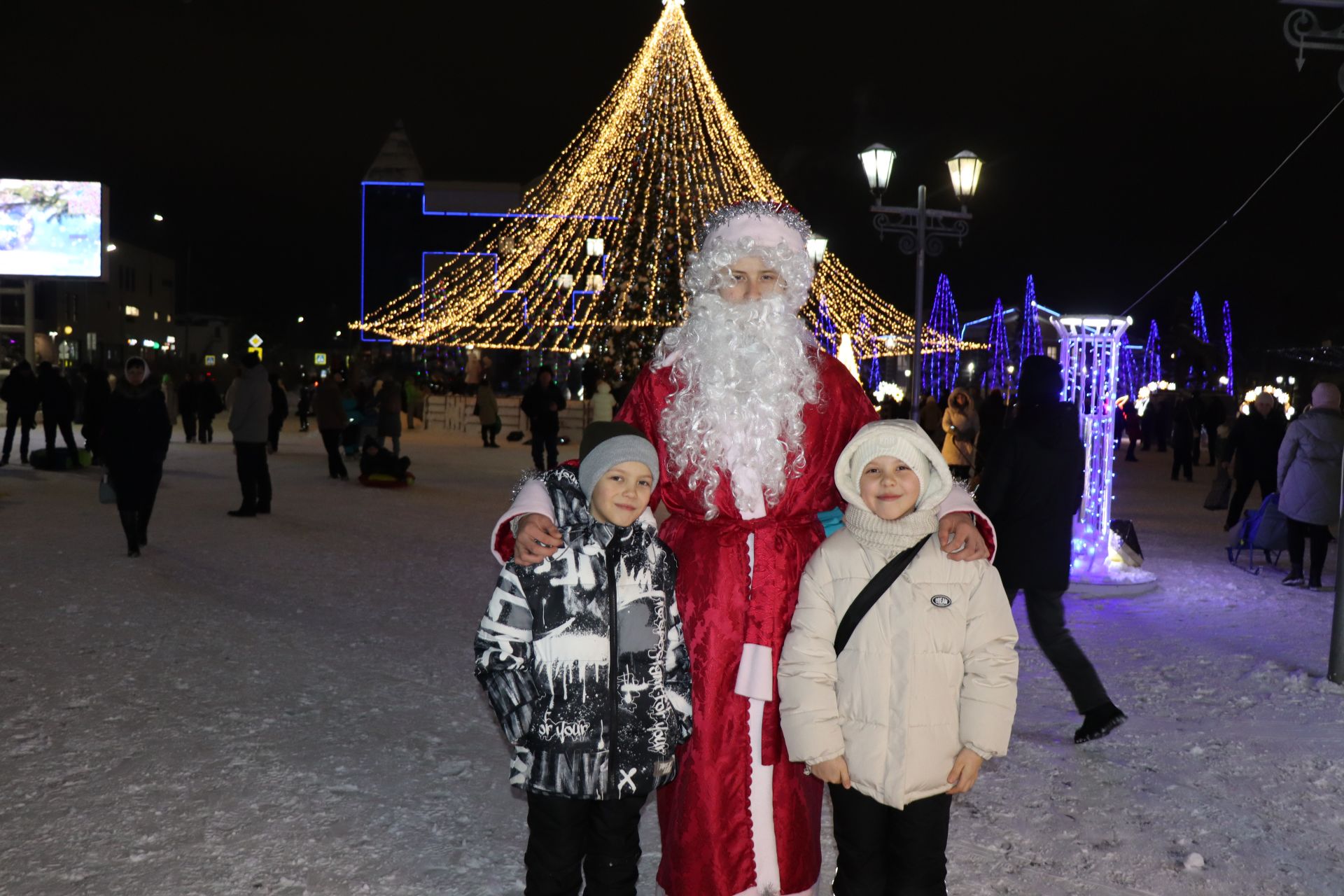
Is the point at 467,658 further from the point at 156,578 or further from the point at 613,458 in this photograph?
the point at 613,458

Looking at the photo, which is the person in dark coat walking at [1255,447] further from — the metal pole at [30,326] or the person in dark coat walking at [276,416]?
the metal pole at [30,326]

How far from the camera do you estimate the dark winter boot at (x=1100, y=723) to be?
16.2 feet

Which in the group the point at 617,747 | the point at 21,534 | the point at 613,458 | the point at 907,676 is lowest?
the point at 21,534

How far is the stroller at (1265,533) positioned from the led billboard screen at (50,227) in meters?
27.7

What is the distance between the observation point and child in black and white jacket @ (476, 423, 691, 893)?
2.69 meters

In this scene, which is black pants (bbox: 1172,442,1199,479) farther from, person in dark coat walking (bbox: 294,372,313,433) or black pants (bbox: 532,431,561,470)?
person in dark coat walking (bbox: 294,372,313,433)

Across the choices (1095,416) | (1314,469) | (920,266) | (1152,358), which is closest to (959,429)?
(920,266)

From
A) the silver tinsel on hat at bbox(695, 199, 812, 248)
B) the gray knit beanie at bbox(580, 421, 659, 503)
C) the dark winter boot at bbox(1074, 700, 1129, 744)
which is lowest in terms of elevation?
the dark winter boot at bbox(1074, 700, 1129, 744)

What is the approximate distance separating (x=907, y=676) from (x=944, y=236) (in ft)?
42.6

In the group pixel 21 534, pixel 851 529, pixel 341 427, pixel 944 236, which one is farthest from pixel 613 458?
pixel 341 427

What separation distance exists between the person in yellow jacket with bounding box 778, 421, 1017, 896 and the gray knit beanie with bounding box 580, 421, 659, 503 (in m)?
0.47

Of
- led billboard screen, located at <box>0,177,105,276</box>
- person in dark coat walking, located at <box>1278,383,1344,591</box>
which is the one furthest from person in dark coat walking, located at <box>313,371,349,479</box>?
led billboard screen, located at <box>0,177,105,276</box>

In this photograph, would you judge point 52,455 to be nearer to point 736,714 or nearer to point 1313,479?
point 1313,479

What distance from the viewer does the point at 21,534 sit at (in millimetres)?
10148
